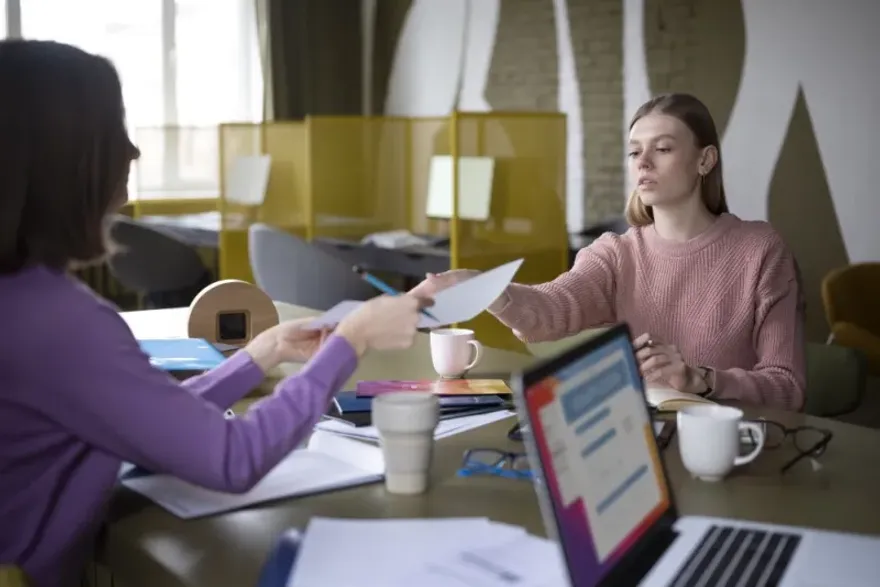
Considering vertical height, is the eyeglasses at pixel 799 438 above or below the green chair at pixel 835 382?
above

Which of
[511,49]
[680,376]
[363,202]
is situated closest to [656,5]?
[511,49]

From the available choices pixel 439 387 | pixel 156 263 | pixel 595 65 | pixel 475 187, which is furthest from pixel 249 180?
pixel 439 387

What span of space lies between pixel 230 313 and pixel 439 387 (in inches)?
22.7

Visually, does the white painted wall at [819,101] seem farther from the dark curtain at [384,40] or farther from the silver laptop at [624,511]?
the silver laptop at [624,511]

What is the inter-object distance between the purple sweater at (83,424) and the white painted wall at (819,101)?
12.0ft

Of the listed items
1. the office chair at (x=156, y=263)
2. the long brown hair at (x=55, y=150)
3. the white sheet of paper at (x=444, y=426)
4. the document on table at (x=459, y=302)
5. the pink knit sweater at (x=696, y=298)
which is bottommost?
the office chair at (x=156, y=263)

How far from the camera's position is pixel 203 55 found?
6.38m

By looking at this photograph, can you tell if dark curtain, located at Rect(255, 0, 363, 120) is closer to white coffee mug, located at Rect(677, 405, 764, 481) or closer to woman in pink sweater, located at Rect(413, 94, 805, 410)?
woman in pink sweater, located at Rect(413, 94, 805, 410)

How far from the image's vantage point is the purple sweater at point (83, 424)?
3.74 ft

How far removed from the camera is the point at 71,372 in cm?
114

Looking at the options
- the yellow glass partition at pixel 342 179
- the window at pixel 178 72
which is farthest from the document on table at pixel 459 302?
the window at pixel 178 72

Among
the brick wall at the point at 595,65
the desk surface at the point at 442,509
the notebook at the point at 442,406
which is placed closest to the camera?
the desk surface at the point at 442,509

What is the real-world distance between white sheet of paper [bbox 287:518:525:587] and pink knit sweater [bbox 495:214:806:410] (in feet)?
3.15

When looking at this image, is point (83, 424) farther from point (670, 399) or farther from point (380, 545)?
point (670, 399)
